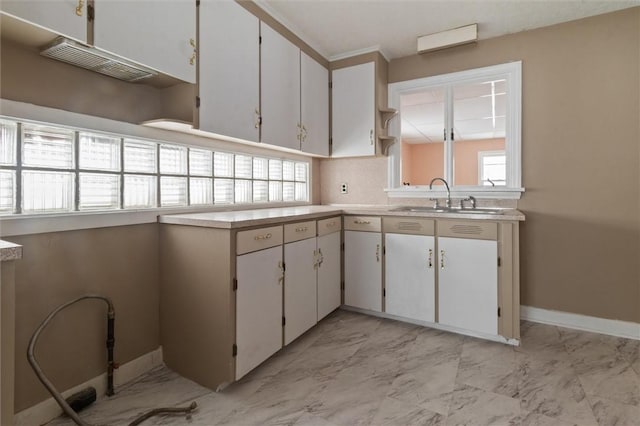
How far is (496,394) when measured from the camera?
1.77 metres

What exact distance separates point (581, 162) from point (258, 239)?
2618 mm

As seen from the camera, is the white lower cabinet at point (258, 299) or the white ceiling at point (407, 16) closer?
the white lower cabinet at point (258, 299)

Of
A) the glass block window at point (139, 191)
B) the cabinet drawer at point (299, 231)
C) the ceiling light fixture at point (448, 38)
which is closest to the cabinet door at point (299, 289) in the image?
the cabinet drawer at point (299, 231)

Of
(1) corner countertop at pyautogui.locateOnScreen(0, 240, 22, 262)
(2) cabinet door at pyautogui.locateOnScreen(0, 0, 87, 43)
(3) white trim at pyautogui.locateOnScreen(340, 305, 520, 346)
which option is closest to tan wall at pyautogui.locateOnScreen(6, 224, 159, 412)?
(1) corner countertop at pyautogui.locateOnScreen(0, 240, 22, 262)

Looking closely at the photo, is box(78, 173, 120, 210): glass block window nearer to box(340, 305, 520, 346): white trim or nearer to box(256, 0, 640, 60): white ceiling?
box(256, 0, 640, 60): white ceiling

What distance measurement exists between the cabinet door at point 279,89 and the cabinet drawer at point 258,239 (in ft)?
2.47

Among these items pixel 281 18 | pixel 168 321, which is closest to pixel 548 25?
pixel 281 18

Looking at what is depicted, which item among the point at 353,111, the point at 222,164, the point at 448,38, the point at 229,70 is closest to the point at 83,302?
the point at 222,164

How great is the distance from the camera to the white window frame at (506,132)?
9.20 feet

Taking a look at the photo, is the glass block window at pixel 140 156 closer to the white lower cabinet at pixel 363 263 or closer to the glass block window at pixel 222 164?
the glass block window at pixel 222 164

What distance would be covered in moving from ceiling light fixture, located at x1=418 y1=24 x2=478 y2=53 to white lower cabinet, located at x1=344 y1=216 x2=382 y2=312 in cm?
162

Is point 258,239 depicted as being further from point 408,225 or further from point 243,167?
point 408,225

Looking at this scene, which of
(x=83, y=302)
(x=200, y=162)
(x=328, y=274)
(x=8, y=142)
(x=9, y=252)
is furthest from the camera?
(x=328, y=274)

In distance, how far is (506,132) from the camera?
9.36ft
